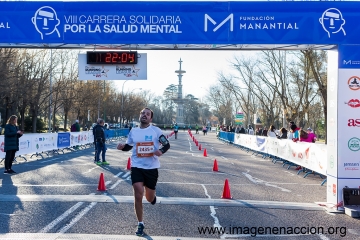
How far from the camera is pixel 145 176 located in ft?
22.2

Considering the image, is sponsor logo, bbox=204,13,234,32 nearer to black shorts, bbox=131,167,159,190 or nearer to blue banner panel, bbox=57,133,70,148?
black shorts, bbox=131,167,159,190

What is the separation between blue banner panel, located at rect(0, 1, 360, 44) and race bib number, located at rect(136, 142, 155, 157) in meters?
3.75

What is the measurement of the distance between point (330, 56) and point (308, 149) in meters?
6.56

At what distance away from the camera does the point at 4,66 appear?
2998 cm

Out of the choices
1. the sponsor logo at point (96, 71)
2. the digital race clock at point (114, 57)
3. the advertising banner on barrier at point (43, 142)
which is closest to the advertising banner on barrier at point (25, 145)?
the advertising banner on barrier at point (43, 142)

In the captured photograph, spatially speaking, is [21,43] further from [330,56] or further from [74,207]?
[330,56]

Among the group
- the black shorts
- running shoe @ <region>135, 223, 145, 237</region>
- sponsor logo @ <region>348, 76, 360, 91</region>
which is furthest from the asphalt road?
sponsor logo @ <region>348, 76, 360, 91</region>

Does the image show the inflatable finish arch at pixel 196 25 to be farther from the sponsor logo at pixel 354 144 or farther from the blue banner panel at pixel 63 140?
the blue banner panel at pixel 63 140

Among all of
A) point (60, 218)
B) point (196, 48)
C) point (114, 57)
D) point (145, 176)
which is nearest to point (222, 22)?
point (196, 48)

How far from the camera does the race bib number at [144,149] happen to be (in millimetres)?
6754

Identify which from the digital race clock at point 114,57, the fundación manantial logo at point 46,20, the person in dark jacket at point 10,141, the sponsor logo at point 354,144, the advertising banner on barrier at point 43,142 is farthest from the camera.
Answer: the advertising banner on barrier at point 43,142

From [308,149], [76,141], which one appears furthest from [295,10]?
[76,141]

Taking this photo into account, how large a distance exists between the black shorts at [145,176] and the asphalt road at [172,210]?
0.78m

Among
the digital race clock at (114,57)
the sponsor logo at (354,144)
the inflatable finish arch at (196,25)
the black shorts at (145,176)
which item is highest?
the inflatable finish arch at (196,25)
